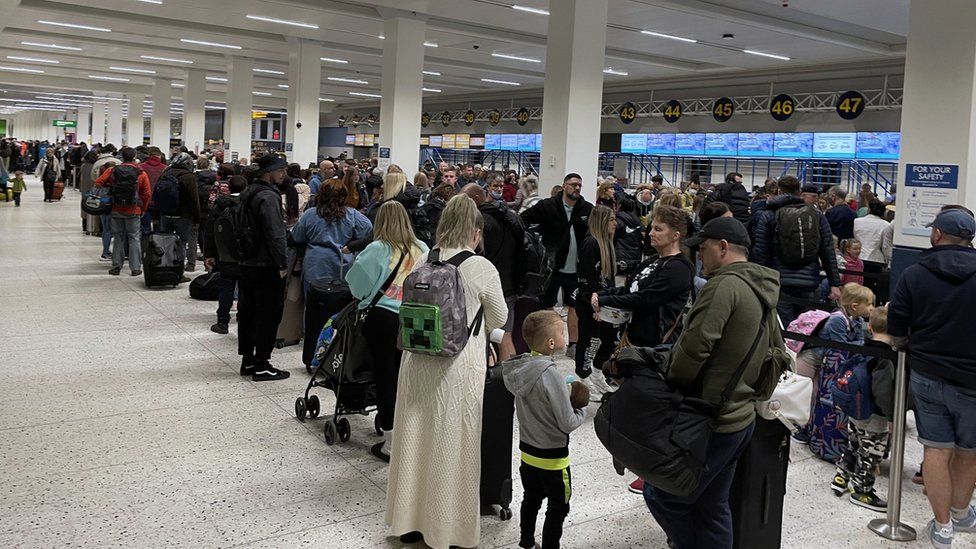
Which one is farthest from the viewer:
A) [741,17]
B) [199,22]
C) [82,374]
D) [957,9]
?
[199,22]

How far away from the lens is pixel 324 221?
6465 mm

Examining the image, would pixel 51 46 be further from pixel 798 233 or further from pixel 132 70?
pixel 798 233

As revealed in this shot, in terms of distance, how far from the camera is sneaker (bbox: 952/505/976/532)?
4168mm

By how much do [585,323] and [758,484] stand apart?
324 centimetres

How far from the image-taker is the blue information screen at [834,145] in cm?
1938

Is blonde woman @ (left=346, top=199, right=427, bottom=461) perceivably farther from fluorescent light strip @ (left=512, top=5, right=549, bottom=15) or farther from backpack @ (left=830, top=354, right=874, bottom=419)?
fluorescent light strip @ (left=512, top=5, right=549, bottom=15)

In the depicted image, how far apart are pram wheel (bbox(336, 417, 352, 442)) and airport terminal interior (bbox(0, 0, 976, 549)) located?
0.08 feet

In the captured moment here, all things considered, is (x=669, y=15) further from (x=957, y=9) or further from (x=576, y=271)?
(x=576, y=271)

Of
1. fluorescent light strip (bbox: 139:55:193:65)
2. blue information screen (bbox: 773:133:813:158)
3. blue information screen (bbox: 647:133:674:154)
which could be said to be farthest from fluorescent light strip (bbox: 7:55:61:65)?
blue information screen (bbox: 773:133:813:158)

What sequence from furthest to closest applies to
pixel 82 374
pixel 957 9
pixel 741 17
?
pixel 741 17, pixel 957 9, pixel 82 374

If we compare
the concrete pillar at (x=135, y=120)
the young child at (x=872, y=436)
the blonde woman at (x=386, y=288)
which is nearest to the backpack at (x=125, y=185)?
the blonde woman at (x=386, y=288)

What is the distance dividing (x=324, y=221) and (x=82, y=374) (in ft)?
7.55

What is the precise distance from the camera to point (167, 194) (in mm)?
10688

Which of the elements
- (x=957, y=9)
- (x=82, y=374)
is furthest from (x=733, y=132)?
(x=82, y=374)
